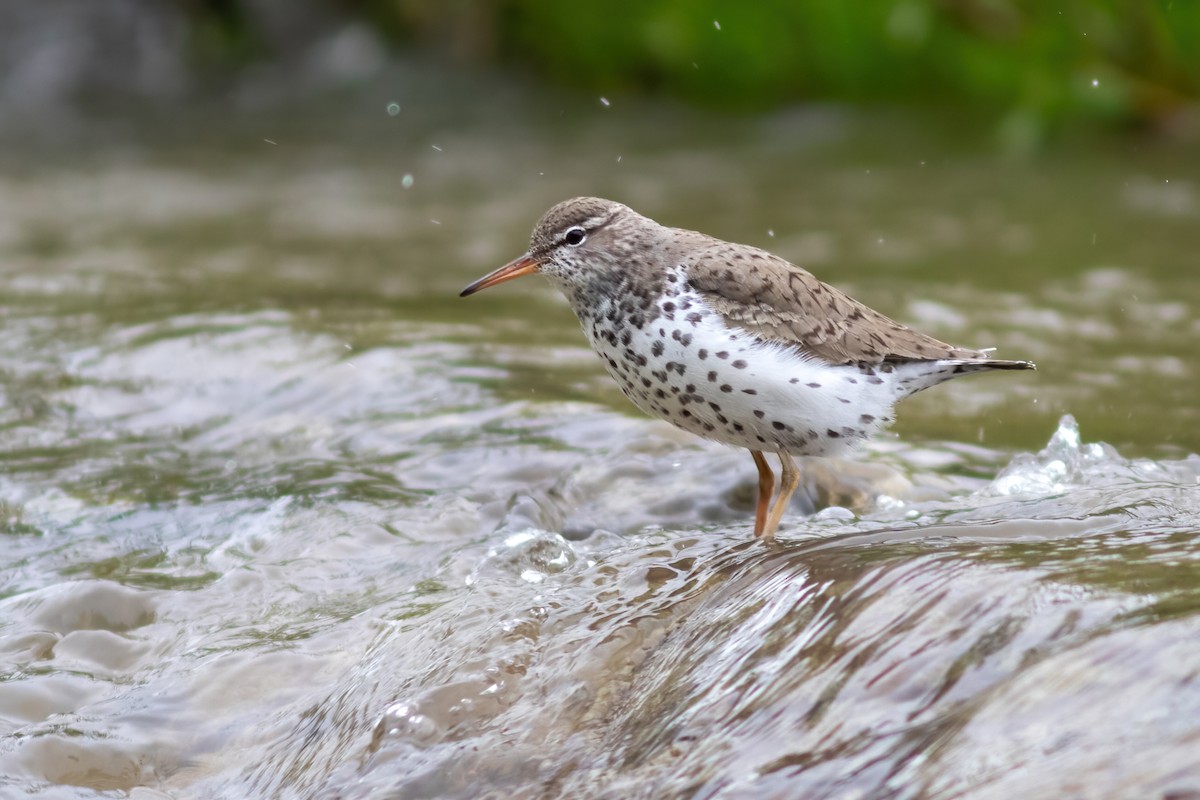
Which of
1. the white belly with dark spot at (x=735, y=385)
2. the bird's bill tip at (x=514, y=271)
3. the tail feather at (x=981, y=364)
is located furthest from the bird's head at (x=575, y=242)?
the tail feather at (x=981, y=364)

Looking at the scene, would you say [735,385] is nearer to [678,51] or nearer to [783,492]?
[783,492]

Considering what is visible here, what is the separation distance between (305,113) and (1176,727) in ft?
47.8

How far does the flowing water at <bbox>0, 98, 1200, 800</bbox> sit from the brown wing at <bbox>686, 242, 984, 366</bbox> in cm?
72

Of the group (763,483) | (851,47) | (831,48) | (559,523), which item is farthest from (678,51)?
(763,483)

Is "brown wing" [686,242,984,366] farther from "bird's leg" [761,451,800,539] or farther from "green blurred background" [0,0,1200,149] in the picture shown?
"green blurred background" [0,0,1200,149]

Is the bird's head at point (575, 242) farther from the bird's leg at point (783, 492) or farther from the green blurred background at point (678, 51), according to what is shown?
the green blurred background at point (678, 51)

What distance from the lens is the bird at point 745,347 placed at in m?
5.52

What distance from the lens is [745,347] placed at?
18.1ft

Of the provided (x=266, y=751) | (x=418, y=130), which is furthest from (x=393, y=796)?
(x=418, y=130)

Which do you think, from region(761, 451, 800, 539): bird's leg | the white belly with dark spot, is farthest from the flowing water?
the white belly with dark spot

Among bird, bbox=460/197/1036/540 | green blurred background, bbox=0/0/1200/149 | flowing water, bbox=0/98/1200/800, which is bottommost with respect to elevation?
flowing water, bbox=0/98/1200/800

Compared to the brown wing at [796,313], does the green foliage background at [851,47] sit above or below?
above

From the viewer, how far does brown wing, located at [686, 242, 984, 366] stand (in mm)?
5711

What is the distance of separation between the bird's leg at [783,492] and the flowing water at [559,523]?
119 mm
